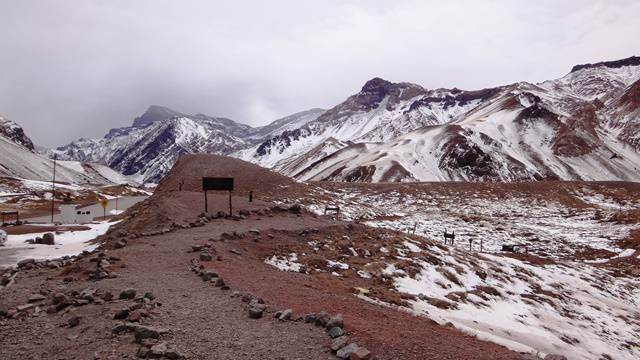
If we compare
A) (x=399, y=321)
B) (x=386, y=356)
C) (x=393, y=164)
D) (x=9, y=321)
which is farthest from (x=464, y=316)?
(x=393, y=164)

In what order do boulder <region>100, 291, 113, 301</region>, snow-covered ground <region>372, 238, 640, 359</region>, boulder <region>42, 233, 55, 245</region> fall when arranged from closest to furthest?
boulder <region>100, 291, 113, 301</region> → snow-covered ground <region>372, 238, 640, 359</region> → boulder <region>42, 233, 55, 245</region>

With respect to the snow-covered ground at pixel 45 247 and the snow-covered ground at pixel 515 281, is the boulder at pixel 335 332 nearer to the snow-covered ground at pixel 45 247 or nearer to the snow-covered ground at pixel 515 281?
Answer: the snow-covered ground at pixel 515 281

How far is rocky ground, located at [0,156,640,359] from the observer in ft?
35.0

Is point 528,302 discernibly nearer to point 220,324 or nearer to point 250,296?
point 250,296

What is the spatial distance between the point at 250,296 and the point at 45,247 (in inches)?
937

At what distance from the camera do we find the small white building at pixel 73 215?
5203 centimetres

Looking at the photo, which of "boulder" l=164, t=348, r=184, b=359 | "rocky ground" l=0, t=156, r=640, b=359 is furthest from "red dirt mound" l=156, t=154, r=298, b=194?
"boulder" l=164, t=348, r=184, b=359

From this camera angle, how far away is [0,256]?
87.4ft

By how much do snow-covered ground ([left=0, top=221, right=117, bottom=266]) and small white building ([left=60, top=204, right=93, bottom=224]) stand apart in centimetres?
1403

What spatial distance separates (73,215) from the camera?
172ft

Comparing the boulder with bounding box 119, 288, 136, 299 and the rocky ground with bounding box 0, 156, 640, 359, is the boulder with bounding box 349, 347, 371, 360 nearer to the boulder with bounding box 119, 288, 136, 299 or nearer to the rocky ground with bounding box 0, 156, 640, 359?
the rocky ground with bounding box 0, 156, 640, 359

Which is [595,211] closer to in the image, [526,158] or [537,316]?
[537,316]

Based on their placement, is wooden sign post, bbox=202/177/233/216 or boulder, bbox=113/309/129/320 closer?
boulder, bbox=113/309/129/320

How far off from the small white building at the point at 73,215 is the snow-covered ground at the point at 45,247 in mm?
14030
